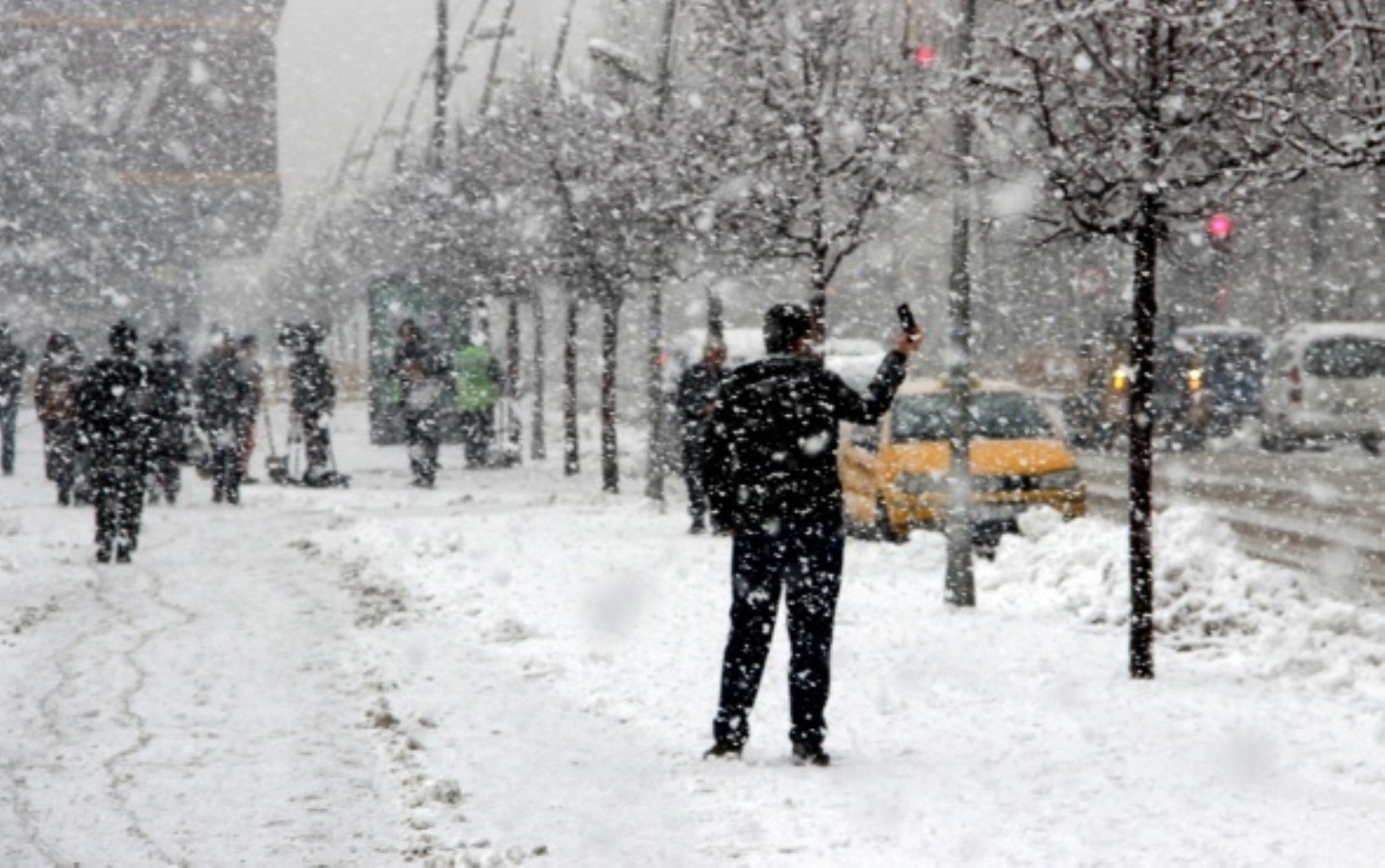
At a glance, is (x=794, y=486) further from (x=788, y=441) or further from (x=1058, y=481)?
(x=1058, y=481)

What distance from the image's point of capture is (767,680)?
9.59 meters

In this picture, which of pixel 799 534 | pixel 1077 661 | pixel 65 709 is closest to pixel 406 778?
pixel 799 534

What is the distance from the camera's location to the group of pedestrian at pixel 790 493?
7.26 metres

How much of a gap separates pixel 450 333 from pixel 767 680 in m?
22.4

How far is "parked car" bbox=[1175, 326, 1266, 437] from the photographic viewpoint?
31172 millimetres

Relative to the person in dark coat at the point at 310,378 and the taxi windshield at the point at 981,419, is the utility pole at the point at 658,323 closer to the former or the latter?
the person in dark coat at the point at 310,378

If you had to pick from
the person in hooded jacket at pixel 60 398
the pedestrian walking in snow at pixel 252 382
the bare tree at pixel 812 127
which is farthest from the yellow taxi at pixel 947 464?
the person in hooded jacket at pixel 60 398

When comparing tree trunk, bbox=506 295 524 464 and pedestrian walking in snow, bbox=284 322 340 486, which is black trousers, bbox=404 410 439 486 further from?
tree trunk, bbox=506 295 524 464

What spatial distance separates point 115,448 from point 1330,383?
59.2ft

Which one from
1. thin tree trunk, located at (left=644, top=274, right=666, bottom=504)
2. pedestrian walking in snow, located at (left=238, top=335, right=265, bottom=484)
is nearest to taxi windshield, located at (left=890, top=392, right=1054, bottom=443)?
thin tree trunk, located at (left=644, top=274, right=666, bottom=504)

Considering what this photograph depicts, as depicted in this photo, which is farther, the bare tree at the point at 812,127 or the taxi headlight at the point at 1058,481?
the taxi headlight at the point at 1058,481

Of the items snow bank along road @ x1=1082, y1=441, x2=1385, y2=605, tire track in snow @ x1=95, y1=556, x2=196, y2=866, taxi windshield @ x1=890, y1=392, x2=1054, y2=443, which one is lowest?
tire track in snow @ x1=95, y1=556, x2=196, y2=866

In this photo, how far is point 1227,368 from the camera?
103 ft

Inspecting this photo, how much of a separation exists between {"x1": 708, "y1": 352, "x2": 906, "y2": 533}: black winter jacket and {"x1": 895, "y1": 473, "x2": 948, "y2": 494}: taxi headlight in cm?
899
